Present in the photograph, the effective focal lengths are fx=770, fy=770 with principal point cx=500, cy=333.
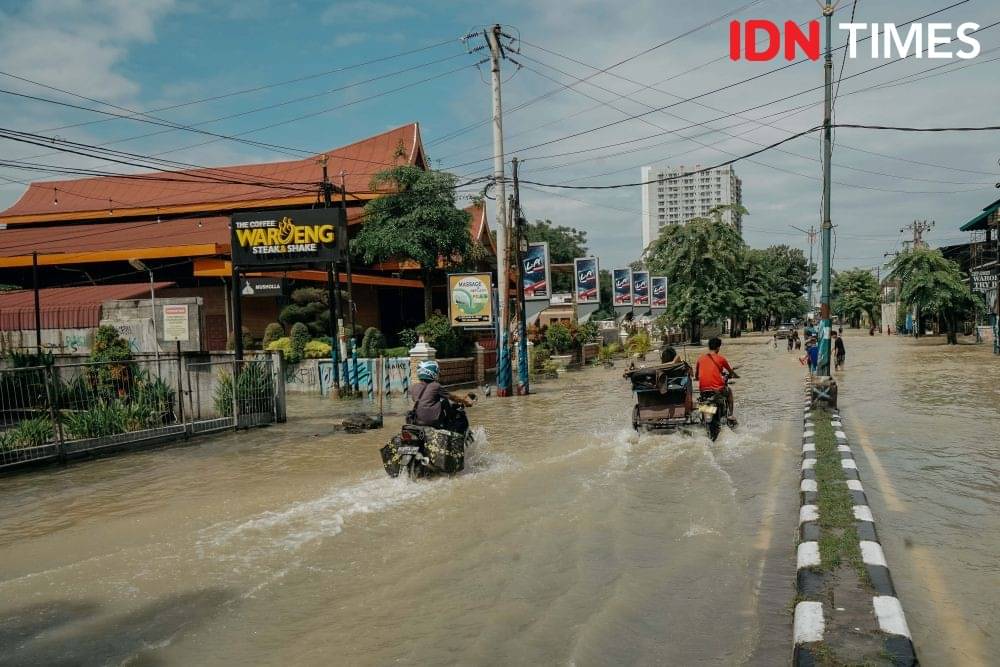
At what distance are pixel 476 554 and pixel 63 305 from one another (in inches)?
923

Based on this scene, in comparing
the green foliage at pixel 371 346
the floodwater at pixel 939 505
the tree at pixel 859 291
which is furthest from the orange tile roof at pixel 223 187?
the tree at pixel 859 291

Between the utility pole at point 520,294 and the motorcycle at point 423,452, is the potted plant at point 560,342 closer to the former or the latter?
the utility pole at point 520,294

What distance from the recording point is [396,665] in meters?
4.24

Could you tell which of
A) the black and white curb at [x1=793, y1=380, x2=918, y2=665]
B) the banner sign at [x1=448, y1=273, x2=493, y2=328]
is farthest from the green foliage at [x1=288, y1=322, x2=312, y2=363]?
the black and white curb at [x1=793, y1=380, x2=918, y2=665]

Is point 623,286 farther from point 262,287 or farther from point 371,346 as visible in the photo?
point 262,287

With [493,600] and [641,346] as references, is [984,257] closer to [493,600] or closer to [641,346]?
[641,346]

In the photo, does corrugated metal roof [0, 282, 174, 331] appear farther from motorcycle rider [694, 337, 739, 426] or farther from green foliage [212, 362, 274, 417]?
motorcycle rider [694, 337, 739, 426]

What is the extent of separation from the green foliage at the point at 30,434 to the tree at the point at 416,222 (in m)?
16.7

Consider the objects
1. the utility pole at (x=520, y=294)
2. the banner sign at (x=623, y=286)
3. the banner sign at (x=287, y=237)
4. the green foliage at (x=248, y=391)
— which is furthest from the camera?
the banner sign at (x=623, y=286)

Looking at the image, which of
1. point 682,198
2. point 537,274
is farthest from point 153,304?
point 682,198

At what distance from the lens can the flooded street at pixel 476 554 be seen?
4.57 meters

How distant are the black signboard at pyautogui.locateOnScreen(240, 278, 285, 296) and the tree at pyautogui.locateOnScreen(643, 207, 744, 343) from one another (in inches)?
1307

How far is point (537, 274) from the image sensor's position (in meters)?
29.9

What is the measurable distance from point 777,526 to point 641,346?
35.8 m
